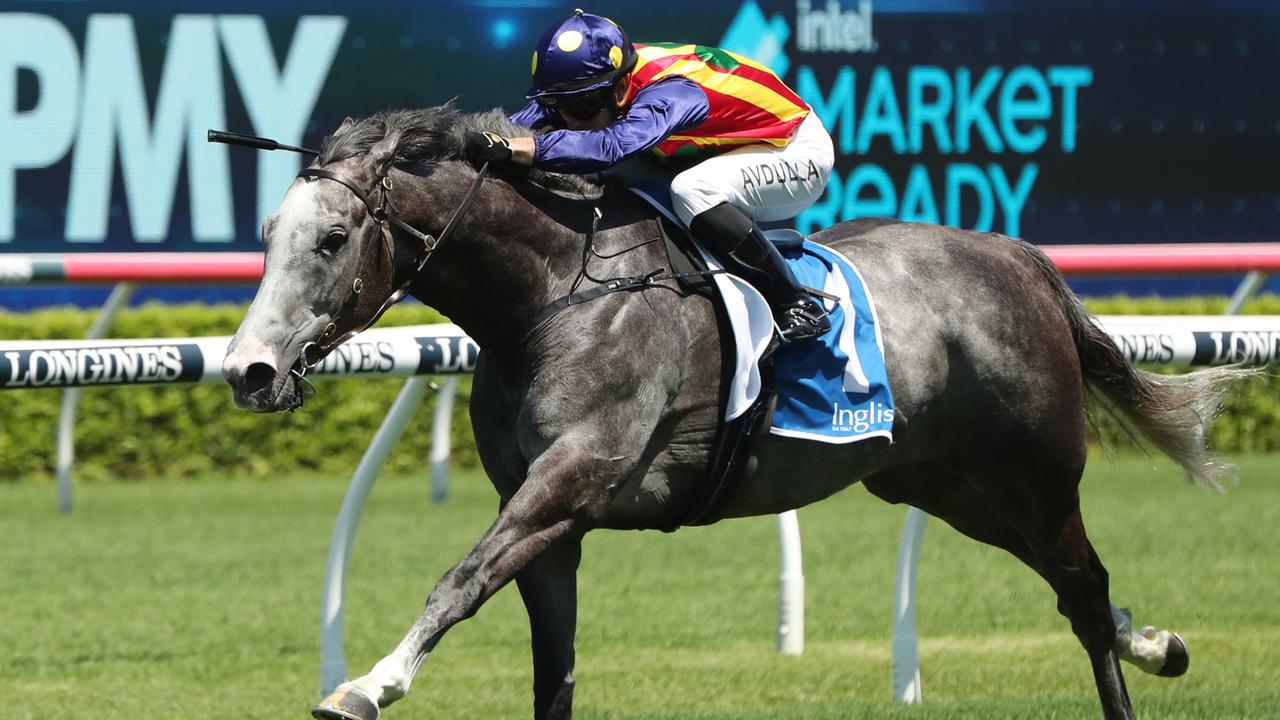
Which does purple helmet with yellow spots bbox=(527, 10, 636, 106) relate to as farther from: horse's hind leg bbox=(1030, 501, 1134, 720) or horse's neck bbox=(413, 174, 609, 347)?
horse's hind leg bbox=(1030, 501, 1134, 720)

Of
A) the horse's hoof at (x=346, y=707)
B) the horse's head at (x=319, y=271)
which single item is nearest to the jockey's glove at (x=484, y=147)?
the horse's head at (x=319, y=271)

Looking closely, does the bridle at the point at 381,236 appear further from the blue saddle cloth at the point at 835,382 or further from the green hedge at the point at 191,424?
the green hedge at the point at 191,424

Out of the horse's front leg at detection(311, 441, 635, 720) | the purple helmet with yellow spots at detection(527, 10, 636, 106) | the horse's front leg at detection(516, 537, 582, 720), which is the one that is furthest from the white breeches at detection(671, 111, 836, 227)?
the horse's front leg at detection(516, 537, 582, 720)

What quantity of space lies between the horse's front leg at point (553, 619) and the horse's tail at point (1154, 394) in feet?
4.44

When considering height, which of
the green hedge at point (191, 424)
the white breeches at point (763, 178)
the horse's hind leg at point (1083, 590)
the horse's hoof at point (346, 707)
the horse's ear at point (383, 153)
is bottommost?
the green hedge at point (191, 424)

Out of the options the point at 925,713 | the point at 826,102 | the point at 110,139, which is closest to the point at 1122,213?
the point at 826,102

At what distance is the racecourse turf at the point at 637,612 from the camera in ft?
15.4

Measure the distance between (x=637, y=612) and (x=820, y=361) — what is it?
2526 mm

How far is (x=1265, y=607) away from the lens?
5.84m

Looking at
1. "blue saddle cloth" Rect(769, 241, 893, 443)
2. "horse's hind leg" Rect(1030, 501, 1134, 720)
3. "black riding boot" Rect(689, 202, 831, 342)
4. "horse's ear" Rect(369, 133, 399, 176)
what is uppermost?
"horse's ear" Rect(369, 133, 399, 176)

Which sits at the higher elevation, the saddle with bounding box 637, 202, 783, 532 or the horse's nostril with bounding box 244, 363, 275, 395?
the horse's nostril with bounding box 244, 363, 275, 395

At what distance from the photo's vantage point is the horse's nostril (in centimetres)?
293

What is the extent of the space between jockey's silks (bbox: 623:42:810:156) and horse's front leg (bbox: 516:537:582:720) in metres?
0.83

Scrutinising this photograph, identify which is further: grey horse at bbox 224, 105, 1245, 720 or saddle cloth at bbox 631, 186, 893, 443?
saddle cloth at bbox 631, 186, 893, 443
